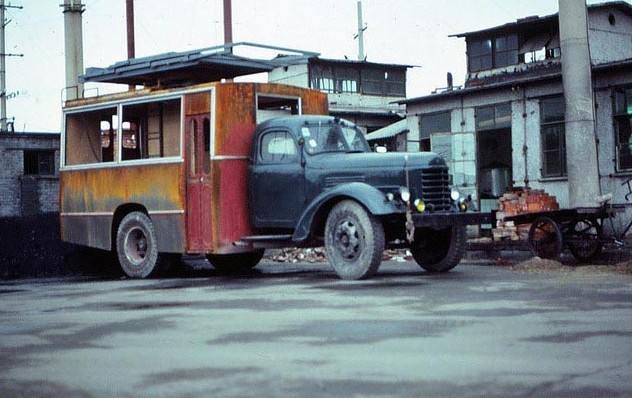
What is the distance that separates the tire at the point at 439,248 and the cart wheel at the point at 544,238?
245 centimetres

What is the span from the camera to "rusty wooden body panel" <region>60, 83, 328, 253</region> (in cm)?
1379

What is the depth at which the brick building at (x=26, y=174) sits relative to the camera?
40.9 meters

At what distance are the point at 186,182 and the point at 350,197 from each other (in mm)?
3019

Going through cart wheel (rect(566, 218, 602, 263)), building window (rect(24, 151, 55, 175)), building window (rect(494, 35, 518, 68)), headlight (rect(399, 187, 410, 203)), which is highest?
building window (rect(494, 35, 518, 68))

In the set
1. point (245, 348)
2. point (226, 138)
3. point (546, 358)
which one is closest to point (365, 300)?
point (245, 348)

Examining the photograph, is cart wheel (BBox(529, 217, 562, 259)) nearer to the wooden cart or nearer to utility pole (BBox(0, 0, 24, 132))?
the wooden cart

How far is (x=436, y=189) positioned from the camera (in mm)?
12758

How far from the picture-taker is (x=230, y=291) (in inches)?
452

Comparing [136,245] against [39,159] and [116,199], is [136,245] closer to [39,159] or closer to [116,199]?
[116,199]

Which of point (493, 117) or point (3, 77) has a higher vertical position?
point (3, 77)

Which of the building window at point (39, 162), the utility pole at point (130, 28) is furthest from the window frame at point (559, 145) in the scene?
the building window at point (39, 162)

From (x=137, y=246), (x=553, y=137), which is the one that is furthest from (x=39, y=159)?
(x=137, y=246)

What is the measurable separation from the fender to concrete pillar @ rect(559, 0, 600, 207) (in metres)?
7.99

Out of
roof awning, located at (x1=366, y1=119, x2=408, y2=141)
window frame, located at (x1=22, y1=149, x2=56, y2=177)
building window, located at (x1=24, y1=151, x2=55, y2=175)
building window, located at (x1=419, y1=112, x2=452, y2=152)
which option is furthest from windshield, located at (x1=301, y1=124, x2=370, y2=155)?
building window, located at (x1=24, y1=151, x2=55, y2=175)
